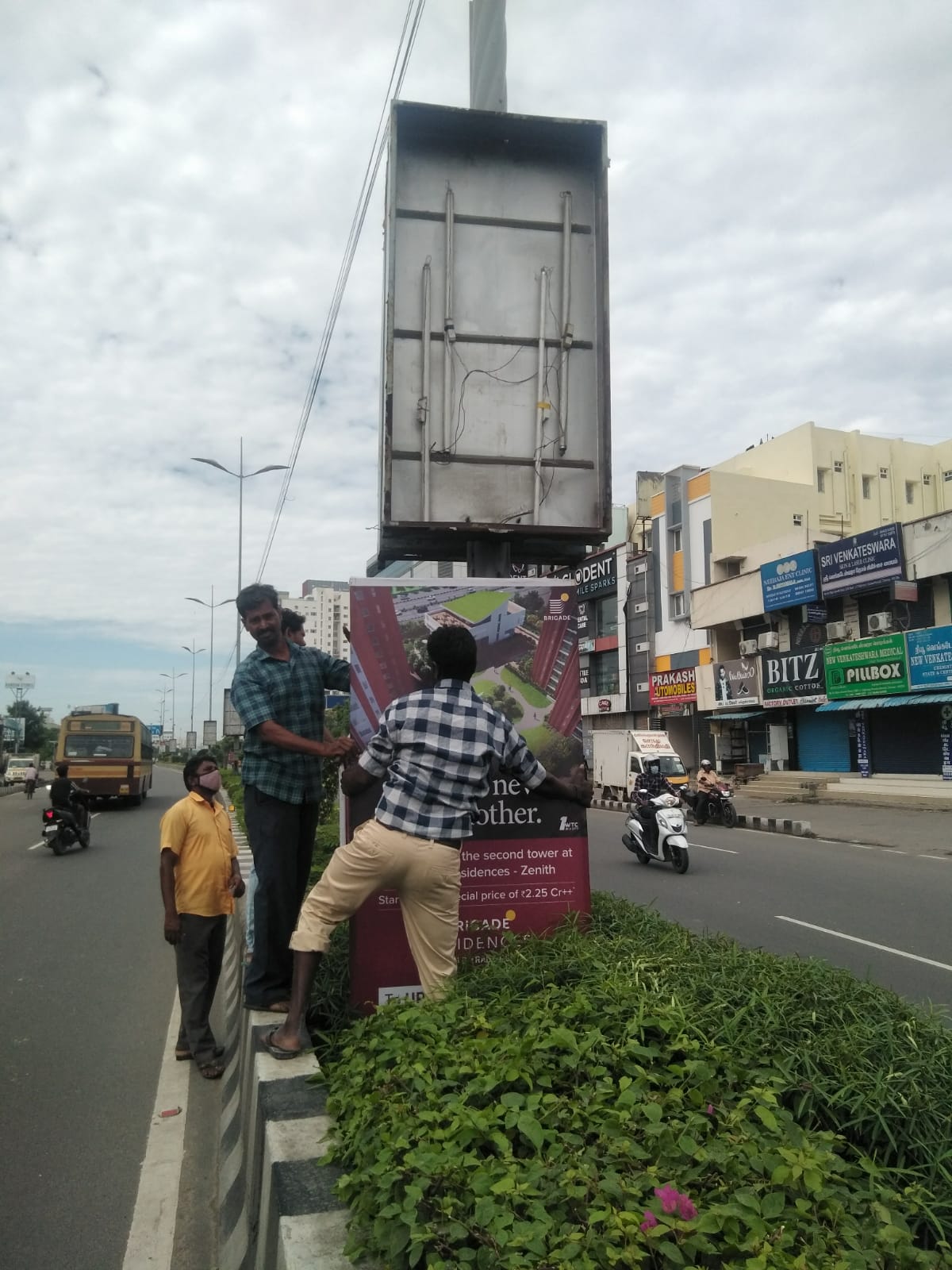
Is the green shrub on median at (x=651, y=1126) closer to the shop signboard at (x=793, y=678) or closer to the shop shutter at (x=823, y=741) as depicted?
the shop signboard at (x=793, y=678)

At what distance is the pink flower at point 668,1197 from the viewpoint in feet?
6.51

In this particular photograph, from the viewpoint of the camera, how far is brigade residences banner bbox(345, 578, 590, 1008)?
4113 millimetres

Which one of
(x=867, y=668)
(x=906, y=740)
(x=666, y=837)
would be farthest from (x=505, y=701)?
(x=906, y=740)

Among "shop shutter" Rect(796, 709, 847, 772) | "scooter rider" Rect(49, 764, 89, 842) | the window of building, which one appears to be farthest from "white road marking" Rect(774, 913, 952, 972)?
the window of building

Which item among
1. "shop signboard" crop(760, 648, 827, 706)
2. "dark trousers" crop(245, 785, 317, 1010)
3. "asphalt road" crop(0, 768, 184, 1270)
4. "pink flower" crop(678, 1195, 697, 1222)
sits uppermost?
"shop signboard" crop(760, 648, 827, 706)

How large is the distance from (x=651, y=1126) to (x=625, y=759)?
2590 centimetres

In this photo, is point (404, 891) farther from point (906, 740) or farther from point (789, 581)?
point (789, 581)

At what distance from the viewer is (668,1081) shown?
100 inches

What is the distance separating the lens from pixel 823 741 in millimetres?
30859

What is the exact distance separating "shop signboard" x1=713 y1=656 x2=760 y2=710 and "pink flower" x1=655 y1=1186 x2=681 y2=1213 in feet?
105

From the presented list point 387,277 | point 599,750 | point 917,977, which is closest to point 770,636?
point 599,750

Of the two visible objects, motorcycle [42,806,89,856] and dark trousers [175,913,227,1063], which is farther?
motorcycle [42,806,89,856]

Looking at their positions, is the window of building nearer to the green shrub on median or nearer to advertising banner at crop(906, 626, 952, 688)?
advertising banner at crop(906, 626, 952, 688)

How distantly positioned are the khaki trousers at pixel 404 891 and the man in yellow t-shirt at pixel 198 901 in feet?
6.34
